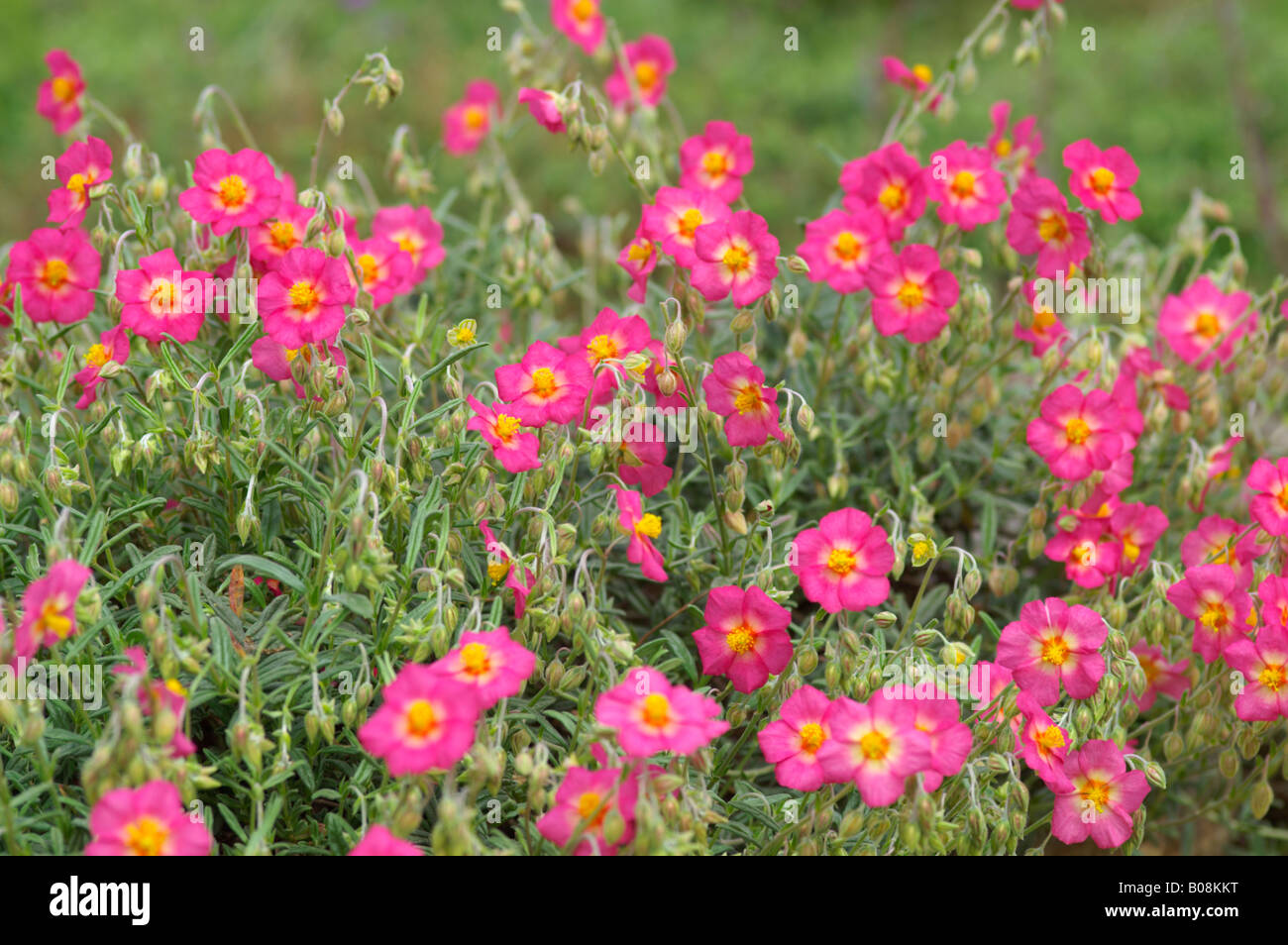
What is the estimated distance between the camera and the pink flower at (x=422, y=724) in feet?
5.41

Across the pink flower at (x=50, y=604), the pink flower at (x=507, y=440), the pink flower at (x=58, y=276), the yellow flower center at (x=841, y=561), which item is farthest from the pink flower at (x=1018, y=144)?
the pink flower at (x=50, y=604)

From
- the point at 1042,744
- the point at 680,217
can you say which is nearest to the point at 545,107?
the point at 680,217

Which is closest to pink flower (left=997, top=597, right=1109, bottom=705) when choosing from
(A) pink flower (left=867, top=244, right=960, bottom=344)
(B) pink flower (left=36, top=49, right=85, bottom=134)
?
(A) pink flower (left=867, top=244, right=960, bottom=344)

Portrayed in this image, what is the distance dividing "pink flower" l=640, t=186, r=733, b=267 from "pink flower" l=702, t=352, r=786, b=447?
216mm

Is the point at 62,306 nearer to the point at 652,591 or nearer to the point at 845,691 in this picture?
the point at 652,591

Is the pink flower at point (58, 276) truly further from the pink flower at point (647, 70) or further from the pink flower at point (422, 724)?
the pink flower at point (647, 70)

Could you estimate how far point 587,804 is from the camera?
1.79 metres

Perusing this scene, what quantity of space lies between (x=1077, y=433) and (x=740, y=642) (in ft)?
2.78

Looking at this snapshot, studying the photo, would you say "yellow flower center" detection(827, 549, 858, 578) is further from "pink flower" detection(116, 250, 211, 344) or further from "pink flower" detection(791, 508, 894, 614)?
"pink flower" detection(116, 250, 211, 344)

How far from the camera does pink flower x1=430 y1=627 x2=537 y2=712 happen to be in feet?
5.93

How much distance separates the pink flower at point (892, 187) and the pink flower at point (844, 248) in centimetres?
6

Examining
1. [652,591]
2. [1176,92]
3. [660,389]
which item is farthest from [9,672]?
[1176,92]

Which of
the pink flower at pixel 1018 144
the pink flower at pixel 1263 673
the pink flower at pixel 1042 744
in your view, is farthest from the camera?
the pink flower at pixel 1018 144
